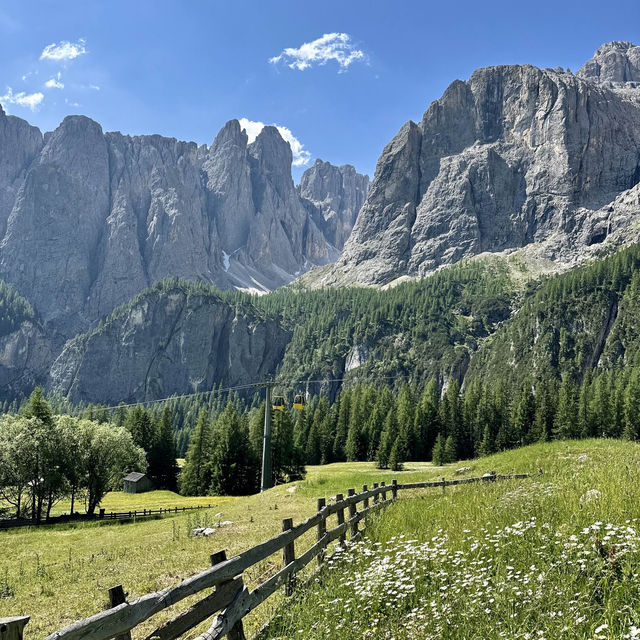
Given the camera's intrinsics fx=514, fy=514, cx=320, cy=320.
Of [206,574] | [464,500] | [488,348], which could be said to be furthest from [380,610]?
[488,348]

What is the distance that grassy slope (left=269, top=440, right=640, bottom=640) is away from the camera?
22.6 ft

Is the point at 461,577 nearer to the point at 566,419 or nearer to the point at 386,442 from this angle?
the point at 386,442

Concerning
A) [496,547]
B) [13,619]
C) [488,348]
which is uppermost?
[488,348]

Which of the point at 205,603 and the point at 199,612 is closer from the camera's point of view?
the point at 199,612

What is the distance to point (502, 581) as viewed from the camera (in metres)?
7.93

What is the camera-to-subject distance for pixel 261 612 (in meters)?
10.0

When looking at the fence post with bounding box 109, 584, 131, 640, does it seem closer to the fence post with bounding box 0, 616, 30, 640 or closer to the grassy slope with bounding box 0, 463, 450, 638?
the fence post with bounding box 0, 616, 30, 640

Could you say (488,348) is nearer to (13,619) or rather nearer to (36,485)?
(36,485)

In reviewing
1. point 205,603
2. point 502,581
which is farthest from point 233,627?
point 502,581

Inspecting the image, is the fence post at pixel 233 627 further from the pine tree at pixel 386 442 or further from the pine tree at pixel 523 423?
the pine tree at pixel 523 423

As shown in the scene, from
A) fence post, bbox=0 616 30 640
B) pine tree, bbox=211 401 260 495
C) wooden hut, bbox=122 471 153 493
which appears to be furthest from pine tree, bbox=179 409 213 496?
fence post, bbox=0 616 30 640

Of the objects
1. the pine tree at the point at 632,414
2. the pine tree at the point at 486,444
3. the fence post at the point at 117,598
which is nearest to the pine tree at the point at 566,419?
the pine tree at the point at 632,414

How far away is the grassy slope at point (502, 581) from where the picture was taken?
22.6 ft

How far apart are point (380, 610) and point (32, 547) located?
25.4 meters
